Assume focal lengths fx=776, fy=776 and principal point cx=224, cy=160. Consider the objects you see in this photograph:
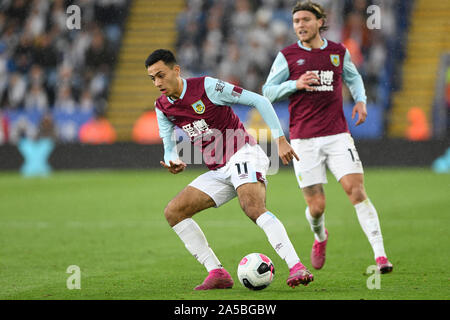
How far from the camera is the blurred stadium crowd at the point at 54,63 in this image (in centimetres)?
2019

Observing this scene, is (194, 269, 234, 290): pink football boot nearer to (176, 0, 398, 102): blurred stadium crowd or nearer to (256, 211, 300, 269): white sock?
(256, 211, 300, 269): white sock

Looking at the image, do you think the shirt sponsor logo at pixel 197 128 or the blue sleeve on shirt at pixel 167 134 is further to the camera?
the blue sleeve on shirt at pixel 167 134

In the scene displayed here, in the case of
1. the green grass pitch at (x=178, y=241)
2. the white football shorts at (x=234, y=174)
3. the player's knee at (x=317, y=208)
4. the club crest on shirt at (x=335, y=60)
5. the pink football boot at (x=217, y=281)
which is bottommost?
the green grass pitch at (x=178, y=241)

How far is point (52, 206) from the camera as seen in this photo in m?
12.6

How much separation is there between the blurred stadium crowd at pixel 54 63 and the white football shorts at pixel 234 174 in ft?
47.2

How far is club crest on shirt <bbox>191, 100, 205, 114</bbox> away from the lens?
5898 mm

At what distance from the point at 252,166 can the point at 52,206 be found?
743 centimetres

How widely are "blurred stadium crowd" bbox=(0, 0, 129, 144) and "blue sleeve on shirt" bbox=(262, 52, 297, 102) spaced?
13672 millimetres

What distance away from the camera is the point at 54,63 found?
2164 cm

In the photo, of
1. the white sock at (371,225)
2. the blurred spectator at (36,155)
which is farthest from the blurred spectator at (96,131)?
the white sock at (371,225)

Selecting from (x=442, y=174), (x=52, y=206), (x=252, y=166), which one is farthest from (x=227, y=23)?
(x=252, y=166)

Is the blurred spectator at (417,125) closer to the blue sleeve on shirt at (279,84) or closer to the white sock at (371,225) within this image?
the blue sleeve on shirt at (279,84)
